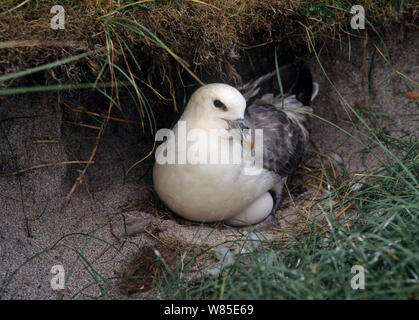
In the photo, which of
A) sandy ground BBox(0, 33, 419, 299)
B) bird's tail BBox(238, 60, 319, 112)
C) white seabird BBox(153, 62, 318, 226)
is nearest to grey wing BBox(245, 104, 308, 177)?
white seabird BBox(153, 62, 318, 226)

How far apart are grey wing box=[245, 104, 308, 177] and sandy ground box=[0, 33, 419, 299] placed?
330mm

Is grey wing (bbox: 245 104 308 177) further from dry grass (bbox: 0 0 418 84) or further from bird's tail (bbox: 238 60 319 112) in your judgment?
dry grass (bbox: 0 0 418 84)

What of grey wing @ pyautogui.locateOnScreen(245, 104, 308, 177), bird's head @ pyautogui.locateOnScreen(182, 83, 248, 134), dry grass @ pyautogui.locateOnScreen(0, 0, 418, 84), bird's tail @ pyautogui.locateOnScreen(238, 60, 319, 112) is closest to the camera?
dry grass @ pyautogui.locateOnScreen(0, 0, 418, 84)

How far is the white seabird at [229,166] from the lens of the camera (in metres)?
2.62

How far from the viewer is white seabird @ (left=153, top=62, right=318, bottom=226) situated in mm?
2615

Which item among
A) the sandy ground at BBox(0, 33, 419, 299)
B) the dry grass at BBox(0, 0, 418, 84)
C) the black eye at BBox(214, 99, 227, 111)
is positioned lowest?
the sandy ground at BBox(0, 33, 419, 299)

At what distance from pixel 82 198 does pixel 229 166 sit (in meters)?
0.97

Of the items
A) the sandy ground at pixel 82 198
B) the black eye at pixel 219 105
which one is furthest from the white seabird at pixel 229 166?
the sandy ground at pixel 82 198

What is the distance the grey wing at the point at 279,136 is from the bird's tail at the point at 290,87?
4.7 inches

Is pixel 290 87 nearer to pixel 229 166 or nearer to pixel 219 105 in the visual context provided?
pixel 219 105

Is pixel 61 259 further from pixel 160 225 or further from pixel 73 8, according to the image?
pixel 73 8

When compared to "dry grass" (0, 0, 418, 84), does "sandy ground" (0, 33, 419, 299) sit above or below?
below

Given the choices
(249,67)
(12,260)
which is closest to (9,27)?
(12,260)

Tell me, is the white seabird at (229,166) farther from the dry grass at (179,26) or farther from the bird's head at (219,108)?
the dry grass at (179,26)
